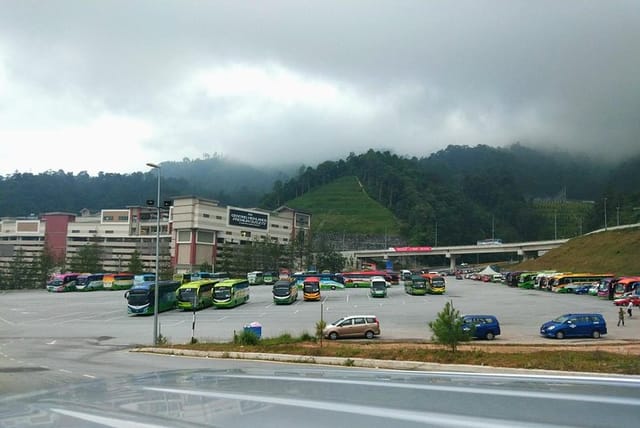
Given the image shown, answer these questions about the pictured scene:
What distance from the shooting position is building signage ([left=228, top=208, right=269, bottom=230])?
309 feet

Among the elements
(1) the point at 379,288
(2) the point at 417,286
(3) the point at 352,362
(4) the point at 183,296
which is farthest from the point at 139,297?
(3) the point at 352,362

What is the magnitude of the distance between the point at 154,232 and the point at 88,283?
4099 cm

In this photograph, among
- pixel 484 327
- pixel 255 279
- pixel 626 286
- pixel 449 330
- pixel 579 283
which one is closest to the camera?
pixel 449 330

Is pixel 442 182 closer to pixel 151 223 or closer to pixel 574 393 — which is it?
pixel 151 223

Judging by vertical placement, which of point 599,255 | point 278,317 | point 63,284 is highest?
→ point 599,255

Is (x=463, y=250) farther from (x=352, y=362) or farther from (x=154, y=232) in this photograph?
(x=352, y=362)

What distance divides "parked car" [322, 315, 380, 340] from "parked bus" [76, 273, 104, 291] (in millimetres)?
52273

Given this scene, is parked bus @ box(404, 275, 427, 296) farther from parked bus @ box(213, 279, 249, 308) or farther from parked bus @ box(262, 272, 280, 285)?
parked bus @ box(262, 272, 280, 285)

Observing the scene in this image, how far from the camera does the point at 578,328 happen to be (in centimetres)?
2511

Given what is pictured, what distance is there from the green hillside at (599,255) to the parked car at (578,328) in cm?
4512

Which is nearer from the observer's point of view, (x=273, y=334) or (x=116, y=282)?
(x=273, y=334)

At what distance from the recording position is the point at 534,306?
1602 inches

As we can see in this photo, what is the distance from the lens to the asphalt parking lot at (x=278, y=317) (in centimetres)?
2833

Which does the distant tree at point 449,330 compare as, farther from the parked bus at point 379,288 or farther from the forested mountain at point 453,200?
the forested mountain at point 453,200
